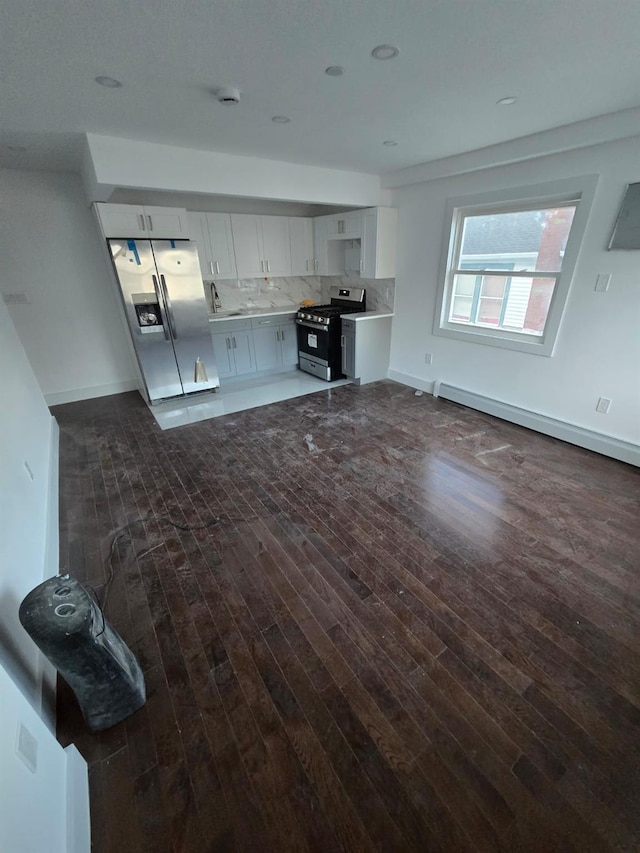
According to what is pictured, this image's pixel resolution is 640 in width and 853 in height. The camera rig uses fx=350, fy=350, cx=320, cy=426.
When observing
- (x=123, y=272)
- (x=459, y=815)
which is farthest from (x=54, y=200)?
(x=459, y=815)

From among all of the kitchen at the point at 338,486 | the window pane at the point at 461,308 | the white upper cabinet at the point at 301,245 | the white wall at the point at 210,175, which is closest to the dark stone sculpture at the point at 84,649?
the kitchen at the point at 338,486

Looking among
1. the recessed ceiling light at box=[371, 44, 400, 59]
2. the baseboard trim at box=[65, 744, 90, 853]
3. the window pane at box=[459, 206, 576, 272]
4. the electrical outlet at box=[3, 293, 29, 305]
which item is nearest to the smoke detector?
the recessed ceiling light at box=[371, 44, 400, 59]

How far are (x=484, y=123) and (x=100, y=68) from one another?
259 centimetres

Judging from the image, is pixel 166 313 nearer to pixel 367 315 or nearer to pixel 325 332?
pixel 325 332

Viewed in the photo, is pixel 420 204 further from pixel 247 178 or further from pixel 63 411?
pixel 63 411

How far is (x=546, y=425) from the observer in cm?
351

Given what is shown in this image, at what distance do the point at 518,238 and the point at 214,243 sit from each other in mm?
3644

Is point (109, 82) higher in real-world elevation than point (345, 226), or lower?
higher

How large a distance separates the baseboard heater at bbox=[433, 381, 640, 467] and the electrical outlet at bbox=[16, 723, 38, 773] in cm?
407

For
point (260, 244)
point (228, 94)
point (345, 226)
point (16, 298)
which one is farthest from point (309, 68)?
point (16, 298)

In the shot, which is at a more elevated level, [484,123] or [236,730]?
[484,123]

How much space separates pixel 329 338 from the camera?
15.9 feet

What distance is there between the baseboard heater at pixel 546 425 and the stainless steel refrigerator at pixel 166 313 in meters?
3.14

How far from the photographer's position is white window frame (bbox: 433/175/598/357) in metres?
2.94
